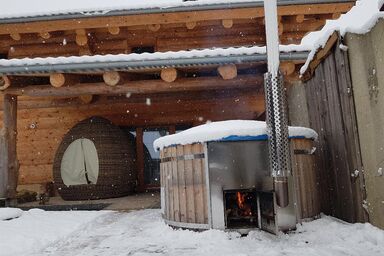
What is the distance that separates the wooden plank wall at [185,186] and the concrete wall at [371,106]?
190cm

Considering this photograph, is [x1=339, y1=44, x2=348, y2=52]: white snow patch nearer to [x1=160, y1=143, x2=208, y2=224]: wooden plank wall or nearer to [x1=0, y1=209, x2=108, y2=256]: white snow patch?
[x1=160, y1=143, x2=208, y2=224]: wooden plank wall

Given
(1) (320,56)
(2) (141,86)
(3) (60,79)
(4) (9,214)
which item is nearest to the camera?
(1) (320,56)

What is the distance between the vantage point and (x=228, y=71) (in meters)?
6.66

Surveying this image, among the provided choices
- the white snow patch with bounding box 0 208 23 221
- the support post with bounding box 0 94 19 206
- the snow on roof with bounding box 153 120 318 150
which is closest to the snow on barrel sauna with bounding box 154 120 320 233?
the snow on roof with bounding box 153 120 318 150

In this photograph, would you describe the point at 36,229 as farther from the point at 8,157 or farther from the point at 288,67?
the point at 288,67

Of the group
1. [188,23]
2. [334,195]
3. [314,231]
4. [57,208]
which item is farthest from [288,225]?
[188,23]

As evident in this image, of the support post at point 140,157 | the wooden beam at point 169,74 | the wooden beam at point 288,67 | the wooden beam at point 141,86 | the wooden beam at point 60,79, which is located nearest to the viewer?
the wooden beam at point 288,67

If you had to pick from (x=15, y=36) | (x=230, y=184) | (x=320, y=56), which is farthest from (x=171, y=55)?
(x=15, y=36)

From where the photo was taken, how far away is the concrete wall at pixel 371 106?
3439mm

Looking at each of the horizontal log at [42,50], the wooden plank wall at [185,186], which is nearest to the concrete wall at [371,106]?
the wooden plank wall at [185,186]

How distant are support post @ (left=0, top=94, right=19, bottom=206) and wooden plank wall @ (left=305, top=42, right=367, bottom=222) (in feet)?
20.4

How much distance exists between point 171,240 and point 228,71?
378cm

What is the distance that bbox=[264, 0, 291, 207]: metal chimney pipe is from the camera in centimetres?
370

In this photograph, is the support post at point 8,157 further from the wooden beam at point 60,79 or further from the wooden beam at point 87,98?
the wooden beam at point 87,98
